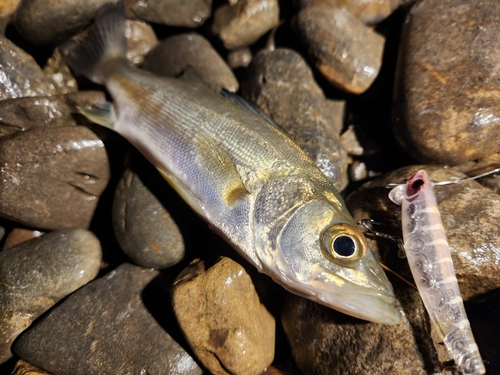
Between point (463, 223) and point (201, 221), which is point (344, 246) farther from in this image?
point (201, 221)

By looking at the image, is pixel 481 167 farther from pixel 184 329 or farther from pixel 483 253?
pixel 184 329

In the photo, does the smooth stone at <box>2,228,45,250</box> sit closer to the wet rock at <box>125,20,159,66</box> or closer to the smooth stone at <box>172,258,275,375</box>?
the smooth stone at <box>172,258,275,375</box>

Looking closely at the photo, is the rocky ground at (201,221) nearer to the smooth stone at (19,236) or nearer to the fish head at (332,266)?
the smooth stone at (19,236)

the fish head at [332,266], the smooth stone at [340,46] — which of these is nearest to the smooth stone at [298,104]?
the smooth stone at [340,46]

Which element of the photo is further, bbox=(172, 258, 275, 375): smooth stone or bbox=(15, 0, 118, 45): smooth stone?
bbox=(15, 0, 118, 45): smooth stone

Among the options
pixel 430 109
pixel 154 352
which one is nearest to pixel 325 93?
pixel 430 109

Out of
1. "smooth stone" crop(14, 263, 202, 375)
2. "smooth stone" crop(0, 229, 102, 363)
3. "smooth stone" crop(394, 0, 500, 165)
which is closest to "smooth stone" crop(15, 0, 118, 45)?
"smooth stone" crop(0, 229, 102, 363)
